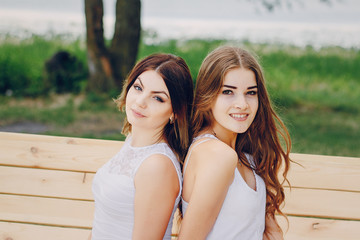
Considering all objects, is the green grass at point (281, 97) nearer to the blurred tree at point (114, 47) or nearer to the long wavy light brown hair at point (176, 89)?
the blurred tree at point (114, 47)

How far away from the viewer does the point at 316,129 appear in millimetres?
6738

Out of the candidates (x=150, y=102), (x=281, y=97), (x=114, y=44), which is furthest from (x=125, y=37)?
(x=150, y=102)

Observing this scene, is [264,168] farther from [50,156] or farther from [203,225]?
[50,156]

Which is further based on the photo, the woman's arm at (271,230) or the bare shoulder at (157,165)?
the woman's arm at (271,230)

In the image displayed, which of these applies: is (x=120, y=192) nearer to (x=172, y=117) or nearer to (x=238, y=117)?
(x=172, y=117)

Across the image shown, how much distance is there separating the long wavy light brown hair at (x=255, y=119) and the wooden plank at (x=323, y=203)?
394 mm

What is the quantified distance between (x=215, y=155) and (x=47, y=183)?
143 cm

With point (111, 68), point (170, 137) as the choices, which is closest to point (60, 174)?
point (170, 137)

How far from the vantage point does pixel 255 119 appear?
7.18 ft

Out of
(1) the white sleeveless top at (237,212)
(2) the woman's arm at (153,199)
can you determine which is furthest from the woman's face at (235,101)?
(2) the woman's arm at (153,199)

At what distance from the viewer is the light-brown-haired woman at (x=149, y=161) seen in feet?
5.98

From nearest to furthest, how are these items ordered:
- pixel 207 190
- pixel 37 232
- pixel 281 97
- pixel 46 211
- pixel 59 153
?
pixel 207 190
pixel 37 232
pixel 46 211
pixel 59 153
pixel 281 97

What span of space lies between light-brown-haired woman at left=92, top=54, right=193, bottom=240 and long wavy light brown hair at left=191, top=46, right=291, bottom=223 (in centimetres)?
8

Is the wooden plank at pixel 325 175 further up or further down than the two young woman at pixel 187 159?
further down
